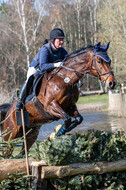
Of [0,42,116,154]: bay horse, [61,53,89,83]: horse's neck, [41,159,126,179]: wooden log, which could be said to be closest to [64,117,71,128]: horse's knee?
[0,42,116,154]: bay horse

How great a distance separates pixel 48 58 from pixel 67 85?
2.07ft

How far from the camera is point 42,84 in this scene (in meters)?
5.06

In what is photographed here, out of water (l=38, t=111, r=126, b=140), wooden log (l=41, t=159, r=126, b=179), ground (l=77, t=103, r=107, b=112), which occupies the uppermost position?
wooden log (l=41, t=159, r=126, b=179)

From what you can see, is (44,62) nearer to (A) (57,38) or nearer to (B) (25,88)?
(A) (57,38)

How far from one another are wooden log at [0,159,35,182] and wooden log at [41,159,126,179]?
0.32m

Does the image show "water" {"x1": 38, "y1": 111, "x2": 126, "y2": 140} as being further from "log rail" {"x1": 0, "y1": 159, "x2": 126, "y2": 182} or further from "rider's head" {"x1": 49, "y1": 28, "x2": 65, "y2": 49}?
"log rail" {"x1": 0, "y1": 159, "x2": 126, "y2": 182}

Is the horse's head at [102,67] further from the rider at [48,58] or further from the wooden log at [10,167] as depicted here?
the wooden log at [10,167]

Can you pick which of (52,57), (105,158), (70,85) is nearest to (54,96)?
(70,85)

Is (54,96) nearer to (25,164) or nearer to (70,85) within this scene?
(70,85)

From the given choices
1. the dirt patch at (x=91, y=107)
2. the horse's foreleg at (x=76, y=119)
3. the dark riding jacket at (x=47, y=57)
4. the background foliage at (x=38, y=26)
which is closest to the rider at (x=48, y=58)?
the dark riding jacket at (x=47, y=57)

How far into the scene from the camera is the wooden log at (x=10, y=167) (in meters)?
3.41

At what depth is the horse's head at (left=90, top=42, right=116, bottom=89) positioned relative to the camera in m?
4.42

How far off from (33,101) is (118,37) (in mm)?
18036

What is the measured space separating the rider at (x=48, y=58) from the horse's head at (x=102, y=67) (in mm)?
636
